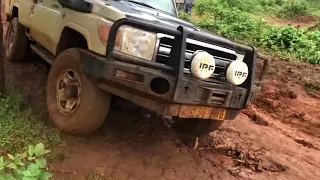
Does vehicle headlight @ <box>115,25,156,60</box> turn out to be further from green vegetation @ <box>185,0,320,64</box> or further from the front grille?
green vegetation @ <box>185,0,320,64</box>

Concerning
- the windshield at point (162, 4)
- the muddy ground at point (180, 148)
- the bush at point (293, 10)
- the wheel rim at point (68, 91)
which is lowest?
the muddy ground at point (180, 148)

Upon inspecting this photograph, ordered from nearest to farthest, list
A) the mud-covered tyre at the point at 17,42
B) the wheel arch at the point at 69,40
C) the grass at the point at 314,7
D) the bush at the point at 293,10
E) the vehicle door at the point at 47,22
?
the wheel arch at the point at 69,40 → the vehicle door at the point at 47,22 → the mud-covered tyre at the point at 17,42 → the bush at the point at 293,10 → the grass at the point at 314,7

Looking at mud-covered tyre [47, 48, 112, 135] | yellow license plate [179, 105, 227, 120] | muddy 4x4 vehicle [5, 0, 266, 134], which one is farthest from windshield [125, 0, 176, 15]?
yellow license plate [179, 105, 227, 120]

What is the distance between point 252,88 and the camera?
386cm

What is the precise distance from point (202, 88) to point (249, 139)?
1813 mm

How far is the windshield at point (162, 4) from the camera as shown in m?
4.87

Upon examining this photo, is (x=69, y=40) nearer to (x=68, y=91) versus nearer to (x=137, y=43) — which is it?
(x=68, y=91)

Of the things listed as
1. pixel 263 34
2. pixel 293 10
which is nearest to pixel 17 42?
pixel 263 34

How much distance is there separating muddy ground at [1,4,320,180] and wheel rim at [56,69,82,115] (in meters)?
0.29

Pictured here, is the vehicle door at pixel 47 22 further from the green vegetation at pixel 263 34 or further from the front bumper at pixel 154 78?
the green vegetation at pixel 263 34

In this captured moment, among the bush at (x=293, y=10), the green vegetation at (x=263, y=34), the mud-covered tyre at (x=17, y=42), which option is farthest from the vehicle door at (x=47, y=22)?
the bush at (x=293, y=10)

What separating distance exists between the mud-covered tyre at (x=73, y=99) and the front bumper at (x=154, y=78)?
0.20 m

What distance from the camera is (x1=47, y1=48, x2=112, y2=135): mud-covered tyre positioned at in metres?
3.75

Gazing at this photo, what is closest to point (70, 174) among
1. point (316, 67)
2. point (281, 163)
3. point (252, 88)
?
point (252, 88)
